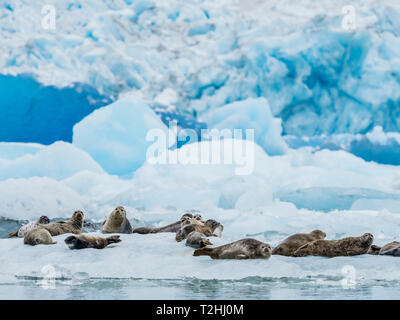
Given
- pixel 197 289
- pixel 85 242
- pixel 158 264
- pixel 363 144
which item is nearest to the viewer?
pixel 197 289

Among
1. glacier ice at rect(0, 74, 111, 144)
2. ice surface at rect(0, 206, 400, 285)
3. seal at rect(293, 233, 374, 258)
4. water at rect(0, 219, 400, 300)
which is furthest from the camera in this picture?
glacier ice at rect(0, 74, 111, 144)

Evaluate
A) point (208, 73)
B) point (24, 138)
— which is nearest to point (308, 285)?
point (208, 73)

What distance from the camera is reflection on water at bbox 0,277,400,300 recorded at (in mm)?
3363

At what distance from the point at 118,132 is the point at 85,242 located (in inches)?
355

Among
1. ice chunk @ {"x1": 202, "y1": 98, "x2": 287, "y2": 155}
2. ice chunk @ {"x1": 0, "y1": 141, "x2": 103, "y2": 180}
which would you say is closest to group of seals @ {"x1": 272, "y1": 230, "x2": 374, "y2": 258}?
ice chunk @ {"x1": 0, "y1": 141, "x2": 103, "y2": 180}

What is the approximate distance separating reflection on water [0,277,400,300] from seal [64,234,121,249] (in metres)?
0.79

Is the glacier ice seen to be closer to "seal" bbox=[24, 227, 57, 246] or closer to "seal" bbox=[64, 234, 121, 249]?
"seal" bbox=[24, 227, 57, 246]

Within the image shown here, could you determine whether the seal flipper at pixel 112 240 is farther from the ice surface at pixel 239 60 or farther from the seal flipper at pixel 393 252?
the ice surface at pixel 239 60

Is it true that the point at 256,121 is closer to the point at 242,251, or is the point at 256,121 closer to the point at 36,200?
the point at 36,200

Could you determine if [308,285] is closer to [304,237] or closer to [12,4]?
[304,237]

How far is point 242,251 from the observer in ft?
14.6

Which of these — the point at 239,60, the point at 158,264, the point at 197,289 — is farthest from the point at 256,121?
the point at 197,289
